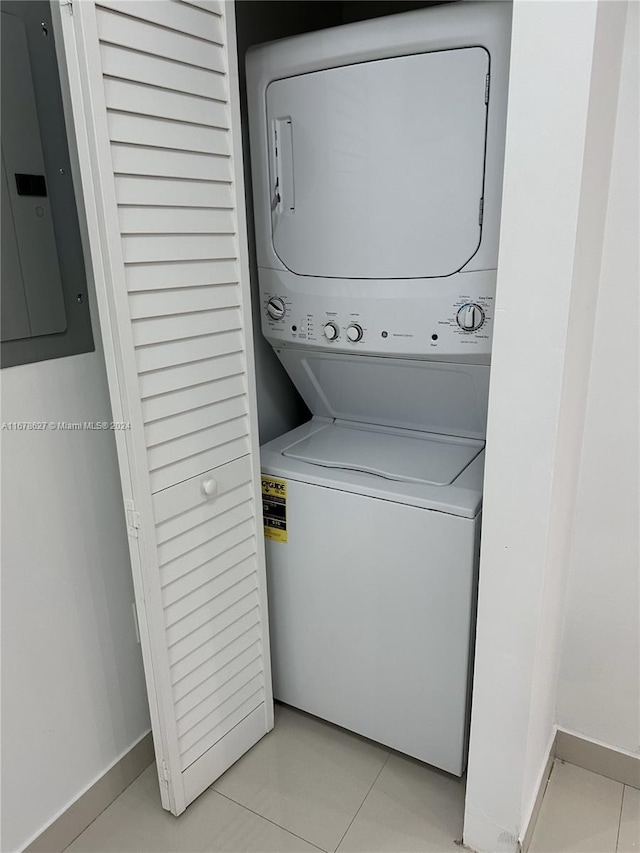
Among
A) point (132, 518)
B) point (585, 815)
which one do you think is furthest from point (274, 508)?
point (585, 815)

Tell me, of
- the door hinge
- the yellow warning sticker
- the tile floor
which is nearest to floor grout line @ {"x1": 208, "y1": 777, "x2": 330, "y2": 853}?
the tile floor

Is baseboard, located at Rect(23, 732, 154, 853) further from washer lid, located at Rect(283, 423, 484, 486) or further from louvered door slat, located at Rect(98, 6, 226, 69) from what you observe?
louvered door slat, located at Rect(98, 6, 226, 69)

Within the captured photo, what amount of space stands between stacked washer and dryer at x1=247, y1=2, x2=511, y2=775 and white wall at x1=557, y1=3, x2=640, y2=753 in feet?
0.78

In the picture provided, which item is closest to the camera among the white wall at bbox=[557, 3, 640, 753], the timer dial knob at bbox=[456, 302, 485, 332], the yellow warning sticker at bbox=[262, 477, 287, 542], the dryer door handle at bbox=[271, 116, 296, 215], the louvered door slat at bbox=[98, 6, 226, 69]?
the louvered door slat at bbox=[98, 6, 226, 69]

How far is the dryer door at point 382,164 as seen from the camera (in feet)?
4.24

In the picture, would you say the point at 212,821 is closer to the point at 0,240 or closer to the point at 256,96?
the point at 0,240

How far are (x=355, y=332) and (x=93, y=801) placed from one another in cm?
132

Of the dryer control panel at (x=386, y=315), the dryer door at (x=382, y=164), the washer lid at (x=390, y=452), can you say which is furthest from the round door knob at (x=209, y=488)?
the dryer door at (x=382, y=164)

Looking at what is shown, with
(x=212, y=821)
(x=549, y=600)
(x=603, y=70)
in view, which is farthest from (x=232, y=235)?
(x=212, y=821)

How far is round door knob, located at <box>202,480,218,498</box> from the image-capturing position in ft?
4.56

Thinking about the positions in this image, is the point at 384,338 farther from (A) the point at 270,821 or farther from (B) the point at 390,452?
(A) the point at 270,821

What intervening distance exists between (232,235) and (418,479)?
27.9 inches

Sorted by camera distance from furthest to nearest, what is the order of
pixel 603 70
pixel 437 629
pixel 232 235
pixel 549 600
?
pixel 437 629 < pixel 232 235 < pixel 549 600 < pixel 603 70

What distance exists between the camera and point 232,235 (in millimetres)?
1368
